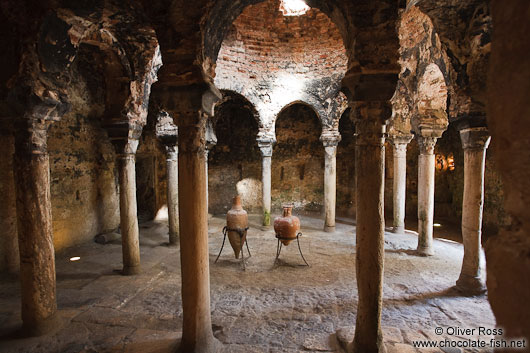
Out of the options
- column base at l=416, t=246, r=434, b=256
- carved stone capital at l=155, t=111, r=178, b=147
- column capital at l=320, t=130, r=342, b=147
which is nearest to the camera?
column base at l=416, t=246, r=434, b=256

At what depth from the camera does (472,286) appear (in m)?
4.88

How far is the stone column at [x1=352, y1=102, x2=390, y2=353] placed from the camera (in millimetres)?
2971

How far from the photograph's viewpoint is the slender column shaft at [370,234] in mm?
2971

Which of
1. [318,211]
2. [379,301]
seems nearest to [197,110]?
[379,301]

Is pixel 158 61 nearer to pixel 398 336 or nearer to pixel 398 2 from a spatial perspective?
pixel 398 2

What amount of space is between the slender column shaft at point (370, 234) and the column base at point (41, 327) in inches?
151

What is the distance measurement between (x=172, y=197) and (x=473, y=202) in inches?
268

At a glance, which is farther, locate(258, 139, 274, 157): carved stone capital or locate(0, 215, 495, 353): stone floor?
locate(258, 139, 274, 157): carved stone capital

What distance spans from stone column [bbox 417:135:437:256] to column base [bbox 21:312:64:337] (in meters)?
7.39

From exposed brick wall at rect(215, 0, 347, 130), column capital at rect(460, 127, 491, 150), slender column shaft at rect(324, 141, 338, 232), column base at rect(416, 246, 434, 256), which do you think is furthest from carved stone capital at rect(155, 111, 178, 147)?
column base at rect(416, 246, 434, 256)

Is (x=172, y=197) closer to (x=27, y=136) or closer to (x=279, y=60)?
(x=27, y=136)

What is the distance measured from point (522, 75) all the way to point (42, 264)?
184 inches

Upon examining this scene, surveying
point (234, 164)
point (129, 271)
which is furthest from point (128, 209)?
point (234, 164)

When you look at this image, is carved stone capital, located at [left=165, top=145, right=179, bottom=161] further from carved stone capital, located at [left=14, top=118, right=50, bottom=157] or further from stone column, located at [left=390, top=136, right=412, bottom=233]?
stone column, located at [left=390, top=136, right=412, bottom=233]
